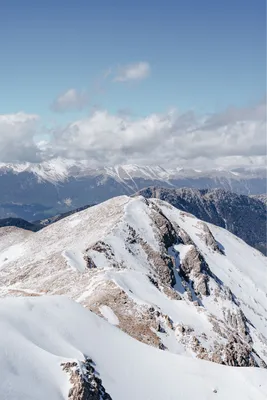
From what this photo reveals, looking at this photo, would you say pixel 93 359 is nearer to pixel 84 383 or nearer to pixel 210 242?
pixel 84 383

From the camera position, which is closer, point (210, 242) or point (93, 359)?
point (93, 359)

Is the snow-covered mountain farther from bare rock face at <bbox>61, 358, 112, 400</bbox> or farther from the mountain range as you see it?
bare rock face at <bbox>61, 358, 112, 400</bbox>

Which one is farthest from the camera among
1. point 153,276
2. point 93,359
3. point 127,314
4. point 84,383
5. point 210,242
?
point 210,242

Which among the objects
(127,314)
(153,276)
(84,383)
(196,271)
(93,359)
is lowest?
(196,271)

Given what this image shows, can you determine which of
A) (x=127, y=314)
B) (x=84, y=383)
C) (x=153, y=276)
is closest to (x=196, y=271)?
(x=153, y=276)

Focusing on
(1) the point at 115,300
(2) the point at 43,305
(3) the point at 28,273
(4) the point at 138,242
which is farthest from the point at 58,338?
(4) the point at 138,242

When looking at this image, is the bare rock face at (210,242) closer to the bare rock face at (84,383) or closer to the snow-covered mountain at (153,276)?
the snow-covered mountain at (153,276)
